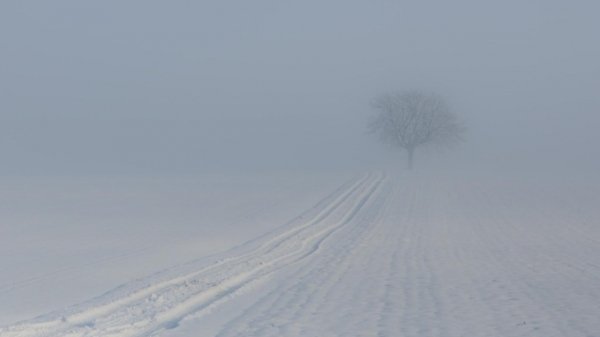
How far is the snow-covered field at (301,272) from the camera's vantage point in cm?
1010

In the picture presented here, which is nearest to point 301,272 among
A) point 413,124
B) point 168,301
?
point 168,301

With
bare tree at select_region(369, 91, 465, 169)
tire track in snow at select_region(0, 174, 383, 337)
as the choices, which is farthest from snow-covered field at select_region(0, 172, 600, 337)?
bare tree at select_region(369, 91, 465, 169)

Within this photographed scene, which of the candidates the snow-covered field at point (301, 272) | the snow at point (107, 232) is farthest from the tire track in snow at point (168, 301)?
the snow at point (107, 232)

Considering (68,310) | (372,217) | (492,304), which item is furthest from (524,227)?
(68,310)

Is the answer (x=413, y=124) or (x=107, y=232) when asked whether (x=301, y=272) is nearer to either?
(x=107, y=232)

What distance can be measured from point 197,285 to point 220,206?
22142mm

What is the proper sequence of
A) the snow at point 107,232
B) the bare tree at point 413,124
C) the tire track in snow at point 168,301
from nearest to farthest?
the tire track in snow at point 168,301 → the snow at point 107,232 → the bare tree at point 413,124

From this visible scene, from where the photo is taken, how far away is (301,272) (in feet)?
49.7

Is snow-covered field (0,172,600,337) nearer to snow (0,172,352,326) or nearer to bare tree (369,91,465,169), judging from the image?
snow (0,172,352,326)

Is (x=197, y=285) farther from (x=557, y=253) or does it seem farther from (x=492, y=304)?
(x=557, y=253)

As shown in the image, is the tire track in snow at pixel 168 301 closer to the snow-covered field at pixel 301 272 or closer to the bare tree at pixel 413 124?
the snow-covered field at pixel 301 272

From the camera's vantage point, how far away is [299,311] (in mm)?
10953

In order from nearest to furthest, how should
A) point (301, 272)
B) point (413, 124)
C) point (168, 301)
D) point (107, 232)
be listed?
1. point (168, 301)
2. point (301, 272)
3. point (107, 232)
4. point (413, 124)

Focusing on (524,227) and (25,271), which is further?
(524,227)
